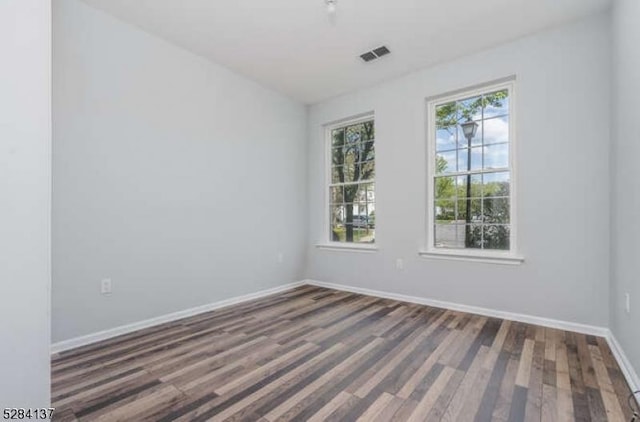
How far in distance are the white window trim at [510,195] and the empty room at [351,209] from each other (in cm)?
3

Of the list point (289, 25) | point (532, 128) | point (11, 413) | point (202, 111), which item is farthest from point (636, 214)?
point (202, 111)

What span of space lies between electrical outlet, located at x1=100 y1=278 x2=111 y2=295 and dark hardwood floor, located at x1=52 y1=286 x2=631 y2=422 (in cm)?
41

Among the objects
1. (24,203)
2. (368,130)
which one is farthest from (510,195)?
(24,203)

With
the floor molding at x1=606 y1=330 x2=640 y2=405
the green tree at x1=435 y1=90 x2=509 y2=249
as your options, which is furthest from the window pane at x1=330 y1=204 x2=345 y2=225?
the floor molding at x1=606 y1=330 x2=640 y2=405

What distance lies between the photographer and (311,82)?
4.01 meters

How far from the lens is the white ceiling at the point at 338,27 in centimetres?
257

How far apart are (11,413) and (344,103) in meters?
4.19

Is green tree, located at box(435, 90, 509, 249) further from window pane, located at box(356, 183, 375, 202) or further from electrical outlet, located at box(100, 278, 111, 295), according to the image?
electrical outlet, located at box(100, 278, 111, 295)

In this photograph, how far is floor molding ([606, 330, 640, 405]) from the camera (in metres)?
1.80

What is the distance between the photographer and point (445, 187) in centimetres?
356

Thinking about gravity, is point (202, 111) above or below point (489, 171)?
above

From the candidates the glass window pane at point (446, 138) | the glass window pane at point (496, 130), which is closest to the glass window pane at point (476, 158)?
the glass window pane at point (496, 130)

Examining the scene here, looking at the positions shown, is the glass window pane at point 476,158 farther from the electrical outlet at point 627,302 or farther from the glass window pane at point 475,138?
the electrical outlet at point 627,302

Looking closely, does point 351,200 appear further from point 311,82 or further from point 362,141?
point 311,82
